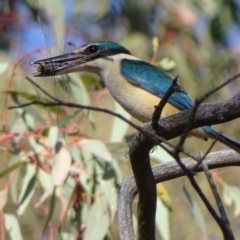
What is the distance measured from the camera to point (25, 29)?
454cm

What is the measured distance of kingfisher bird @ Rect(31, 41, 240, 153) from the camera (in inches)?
108

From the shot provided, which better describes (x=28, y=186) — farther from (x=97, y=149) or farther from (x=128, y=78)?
(x=128, y=78)

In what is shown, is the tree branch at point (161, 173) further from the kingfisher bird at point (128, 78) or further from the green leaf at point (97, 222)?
the green leaf at point (97, 222)

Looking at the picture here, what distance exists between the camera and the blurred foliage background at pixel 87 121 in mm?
2965

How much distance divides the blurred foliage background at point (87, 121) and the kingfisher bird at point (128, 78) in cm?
7

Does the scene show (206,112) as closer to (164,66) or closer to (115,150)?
(115,150)

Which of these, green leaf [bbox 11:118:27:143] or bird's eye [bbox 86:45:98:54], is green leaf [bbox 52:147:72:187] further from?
bird's eye [bbox 86:45:98:54]

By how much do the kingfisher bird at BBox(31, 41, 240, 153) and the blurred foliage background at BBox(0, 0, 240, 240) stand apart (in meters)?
0.07

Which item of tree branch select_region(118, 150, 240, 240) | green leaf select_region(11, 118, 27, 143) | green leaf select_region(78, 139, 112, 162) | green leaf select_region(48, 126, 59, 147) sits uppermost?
green leaf select_region(11, 118, 27, 143)

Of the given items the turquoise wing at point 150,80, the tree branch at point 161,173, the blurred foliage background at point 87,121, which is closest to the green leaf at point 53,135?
the blurred foliage background at point 87,121

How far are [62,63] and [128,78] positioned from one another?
1.30 feet

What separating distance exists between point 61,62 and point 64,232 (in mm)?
824

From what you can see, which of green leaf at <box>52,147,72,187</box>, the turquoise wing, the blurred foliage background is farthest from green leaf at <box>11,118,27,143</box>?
the turquoise wing

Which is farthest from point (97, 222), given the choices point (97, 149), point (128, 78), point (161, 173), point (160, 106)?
point (160, 106)
